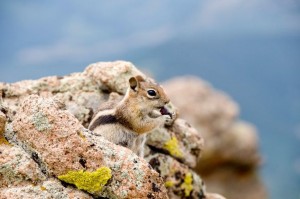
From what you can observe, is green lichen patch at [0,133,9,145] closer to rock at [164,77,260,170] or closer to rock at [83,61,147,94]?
rock at [83,61,147,94]

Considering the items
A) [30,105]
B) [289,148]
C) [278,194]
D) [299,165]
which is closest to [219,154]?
[30,105]

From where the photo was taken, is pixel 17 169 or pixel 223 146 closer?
pixel 17 169

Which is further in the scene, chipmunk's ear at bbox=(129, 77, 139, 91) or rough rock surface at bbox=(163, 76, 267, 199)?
rough rock surface at bbox=(163, 76, 267, 199)

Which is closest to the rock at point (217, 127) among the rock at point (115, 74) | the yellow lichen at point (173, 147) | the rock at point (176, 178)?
the yellow lichen at point (173, 147)

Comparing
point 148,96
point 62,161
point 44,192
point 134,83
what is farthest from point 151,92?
point 44,192

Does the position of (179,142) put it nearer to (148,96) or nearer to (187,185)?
(187,185)

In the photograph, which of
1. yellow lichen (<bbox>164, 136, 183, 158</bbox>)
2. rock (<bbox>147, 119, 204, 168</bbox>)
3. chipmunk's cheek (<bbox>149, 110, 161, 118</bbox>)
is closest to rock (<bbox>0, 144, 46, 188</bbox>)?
chipmunk's cheek (<bbox>149, 110, 161, 118</bbox>)
